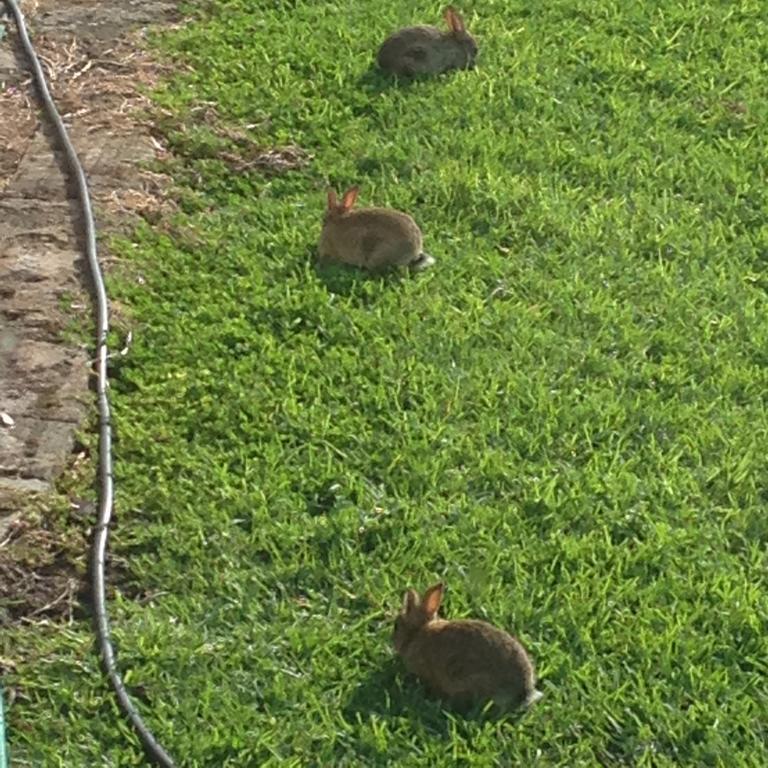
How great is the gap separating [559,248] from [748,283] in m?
0.73

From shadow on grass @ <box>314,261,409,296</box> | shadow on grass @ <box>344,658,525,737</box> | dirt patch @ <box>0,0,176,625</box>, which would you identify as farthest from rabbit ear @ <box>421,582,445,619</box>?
shadow on grass @ <box>314,261,409,296</box>

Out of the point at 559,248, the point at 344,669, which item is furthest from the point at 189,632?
the point at 559,248

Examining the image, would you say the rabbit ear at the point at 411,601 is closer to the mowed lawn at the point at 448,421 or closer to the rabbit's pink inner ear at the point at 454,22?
the mowed lawn at the point at 448,421

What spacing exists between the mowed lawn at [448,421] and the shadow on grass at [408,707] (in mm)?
10

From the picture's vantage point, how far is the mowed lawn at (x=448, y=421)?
3.94 meters

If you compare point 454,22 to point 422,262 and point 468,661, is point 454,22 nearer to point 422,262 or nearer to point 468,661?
point 422,262

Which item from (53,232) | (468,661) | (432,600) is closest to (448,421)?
(432,600)

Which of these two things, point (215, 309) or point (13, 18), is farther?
point (13, 18)

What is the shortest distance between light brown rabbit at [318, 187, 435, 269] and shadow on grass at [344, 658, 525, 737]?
203 cm

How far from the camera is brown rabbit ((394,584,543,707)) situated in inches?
152

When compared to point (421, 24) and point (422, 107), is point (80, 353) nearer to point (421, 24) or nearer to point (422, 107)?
point (422, 107)

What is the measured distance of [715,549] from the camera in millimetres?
4418

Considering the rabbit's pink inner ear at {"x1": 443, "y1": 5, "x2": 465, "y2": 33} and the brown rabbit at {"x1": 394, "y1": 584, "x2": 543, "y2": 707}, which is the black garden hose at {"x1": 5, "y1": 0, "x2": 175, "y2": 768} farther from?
the rabbit's pink inner ear at {"x1": 443, "y1": 5, "x2": 465, "y2": 33}

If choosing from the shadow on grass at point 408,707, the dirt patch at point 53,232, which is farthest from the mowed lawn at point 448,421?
the dirt patch at point 53,232
